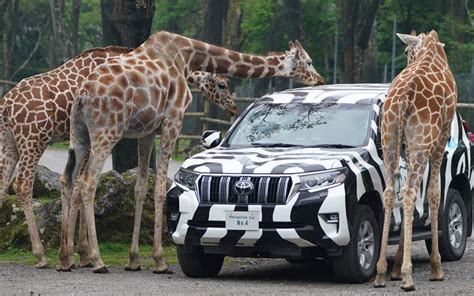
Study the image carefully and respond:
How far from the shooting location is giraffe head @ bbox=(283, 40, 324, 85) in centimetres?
1614

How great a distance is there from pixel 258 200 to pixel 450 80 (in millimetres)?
2446

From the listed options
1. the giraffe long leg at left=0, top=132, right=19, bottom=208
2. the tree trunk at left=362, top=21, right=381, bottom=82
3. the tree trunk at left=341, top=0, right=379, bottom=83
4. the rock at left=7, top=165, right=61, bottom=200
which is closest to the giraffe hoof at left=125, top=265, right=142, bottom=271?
the giraffe long leg at left=0, top=132, right=19, bottom=208

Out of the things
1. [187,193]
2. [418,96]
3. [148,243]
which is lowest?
[148,243]

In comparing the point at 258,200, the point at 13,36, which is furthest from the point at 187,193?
the point at 13,36

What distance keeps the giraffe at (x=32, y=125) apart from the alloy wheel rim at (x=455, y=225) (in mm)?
4432

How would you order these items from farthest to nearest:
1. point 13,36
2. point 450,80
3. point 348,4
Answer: point 13,36 < point 348,4 < point 450,80

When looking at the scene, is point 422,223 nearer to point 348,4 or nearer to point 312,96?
point 312,96

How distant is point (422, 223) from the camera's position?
48.8 ft

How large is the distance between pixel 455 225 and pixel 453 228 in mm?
84

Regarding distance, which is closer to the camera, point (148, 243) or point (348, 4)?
point (148, 243)

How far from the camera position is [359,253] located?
1335cm

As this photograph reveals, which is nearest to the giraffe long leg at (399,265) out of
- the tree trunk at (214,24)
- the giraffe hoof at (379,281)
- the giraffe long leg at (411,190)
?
the giraffe long leg at (411,190)

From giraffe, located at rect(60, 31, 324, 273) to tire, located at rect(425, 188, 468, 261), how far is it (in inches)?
122

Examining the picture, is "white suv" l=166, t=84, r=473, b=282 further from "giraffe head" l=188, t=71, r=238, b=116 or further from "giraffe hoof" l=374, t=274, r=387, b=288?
"giraffe head" l=188, t=71, r=238, b=116
